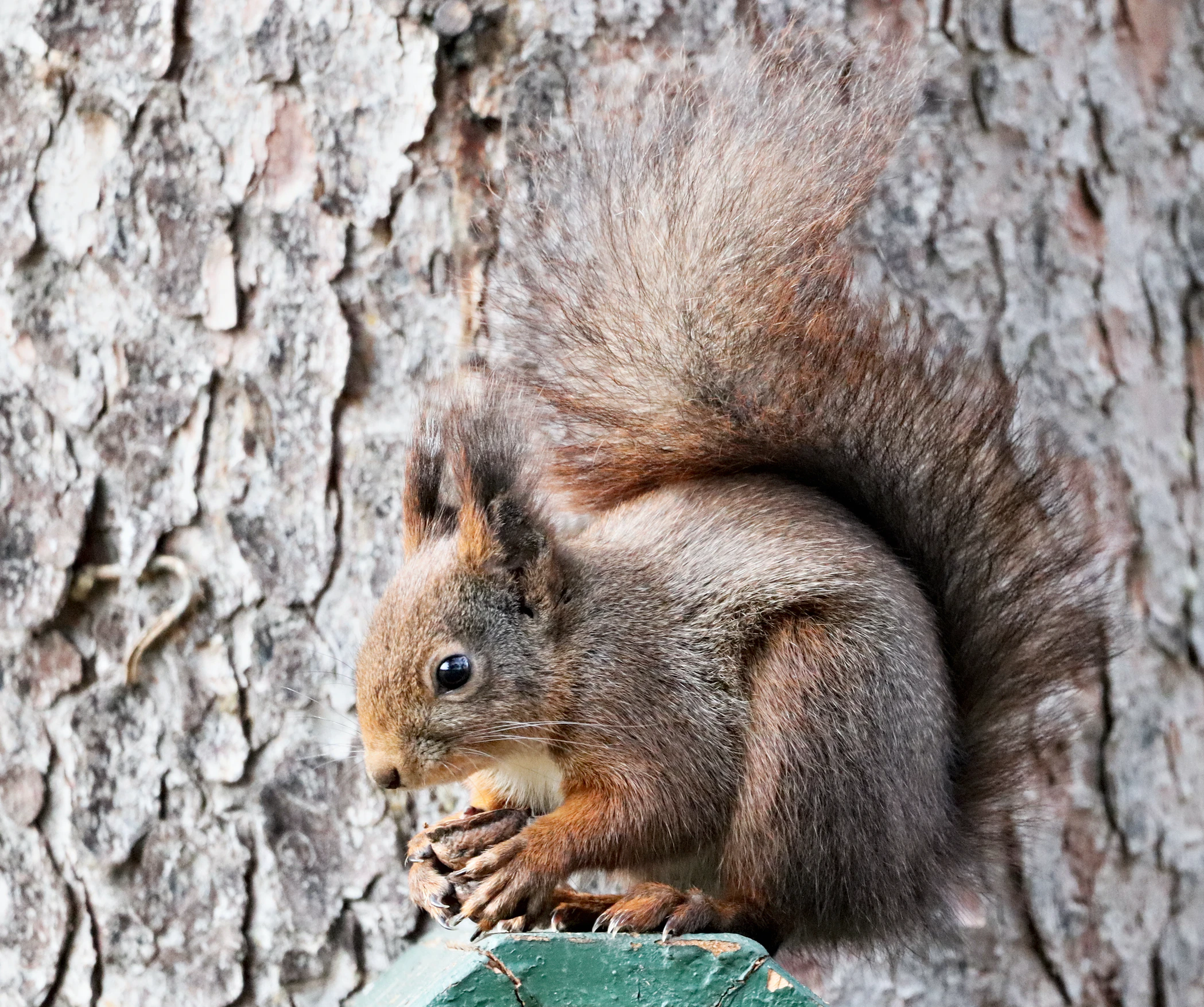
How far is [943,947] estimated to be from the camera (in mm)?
1521

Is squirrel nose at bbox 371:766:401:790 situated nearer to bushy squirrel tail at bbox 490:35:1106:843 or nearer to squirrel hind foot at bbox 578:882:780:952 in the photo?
squirrel hind foot at bbox 578:882:780:952

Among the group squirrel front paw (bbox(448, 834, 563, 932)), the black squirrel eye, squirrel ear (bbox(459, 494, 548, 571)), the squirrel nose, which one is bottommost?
squirrel front paw (bbox(448, 834, 563, 932))

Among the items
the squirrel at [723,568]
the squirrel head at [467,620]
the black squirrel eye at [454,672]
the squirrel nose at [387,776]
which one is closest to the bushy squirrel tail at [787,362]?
the squirrel at [723,568]

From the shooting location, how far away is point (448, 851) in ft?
3.97

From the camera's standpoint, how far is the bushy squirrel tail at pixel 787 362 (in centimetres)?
134

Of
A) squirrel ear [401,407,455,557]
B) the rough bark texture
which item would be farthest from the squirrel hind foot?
the rough bark texture

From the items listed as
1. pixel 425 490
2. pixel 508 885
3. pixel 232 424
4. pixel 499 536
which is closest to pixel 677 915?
pixel 508 885

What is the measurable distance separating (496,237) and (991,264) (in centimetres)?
71

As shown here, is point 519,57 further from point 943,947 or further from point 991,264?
point 943,947

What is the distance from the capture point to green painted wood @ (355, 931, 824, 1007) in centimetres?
98

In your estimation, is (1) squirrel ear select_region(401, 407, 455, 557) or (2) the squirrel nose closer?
(2) the squirrel nose

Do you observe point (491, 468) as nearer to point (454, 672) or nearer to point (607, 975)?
point (454, 672)

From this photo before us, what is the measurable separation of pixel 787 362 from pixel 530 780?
51 centimetres

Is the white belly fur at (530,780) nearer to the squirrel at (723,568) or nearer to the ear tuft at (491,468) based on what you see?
the squirrel at (723,568)
